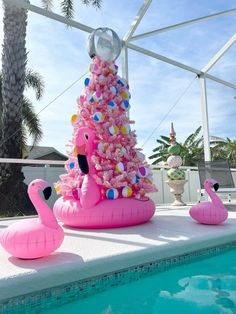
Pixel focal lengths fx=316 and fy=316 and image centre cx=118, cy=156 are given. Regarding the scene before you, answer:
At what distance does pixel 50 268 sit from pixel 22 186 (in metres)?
6.97

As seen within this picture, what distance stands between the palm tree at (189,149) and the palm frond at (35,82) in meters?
14.0

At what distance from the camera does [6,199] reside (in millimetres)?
7977

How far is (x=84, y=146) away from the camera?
4.27 m

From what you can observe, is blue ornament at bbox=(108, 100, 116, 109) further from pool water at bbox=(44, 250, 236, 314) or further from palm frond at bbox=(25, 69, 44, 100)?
palm frond at bbox=(25, 69, 44, 100)

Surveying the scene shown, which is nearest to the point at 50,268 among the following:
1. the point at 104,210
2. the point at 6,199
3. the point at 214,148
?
the point at 104,210

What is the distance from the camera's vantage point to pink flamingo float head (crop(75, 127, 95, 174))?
4.09 meters

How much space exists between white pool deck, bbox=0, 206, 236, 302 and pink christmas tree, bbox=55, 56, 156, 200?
599mm

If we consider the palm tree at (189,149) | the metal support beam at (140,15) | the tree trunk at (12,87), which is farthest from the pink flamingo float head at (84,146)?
the palm tree at (189,149)

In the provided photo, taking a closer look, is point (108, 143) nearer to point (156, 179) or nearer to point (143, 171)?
point (143, 171)

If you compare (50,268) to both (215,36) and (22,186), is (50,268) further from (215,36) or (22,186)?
(215,36)

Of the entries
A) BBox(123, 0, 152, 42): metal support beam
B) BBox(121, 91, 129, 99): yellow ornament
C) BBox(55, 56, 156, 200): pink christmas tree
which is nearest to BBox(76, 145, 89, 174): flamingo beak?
BBox(55, 56, 156, 200): pink christmas tree

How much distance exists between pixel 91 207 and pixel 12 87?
20.9 feet

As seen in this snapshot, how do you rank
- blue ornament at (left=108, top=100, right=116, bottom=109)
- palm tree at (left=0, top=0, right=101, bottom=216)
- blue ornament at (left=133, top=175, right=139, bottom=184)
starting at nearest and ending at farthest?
blue ornament at (left=133, top=175, right=139, bottom=184) < blue ornament at (left=108, top=100, right=116, bottom=109) < palm tree at (left=0, top=0, right=101, bottom=216)

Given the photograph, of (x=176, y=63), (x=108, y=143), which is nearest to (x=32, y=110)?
(x=176, y=63)
